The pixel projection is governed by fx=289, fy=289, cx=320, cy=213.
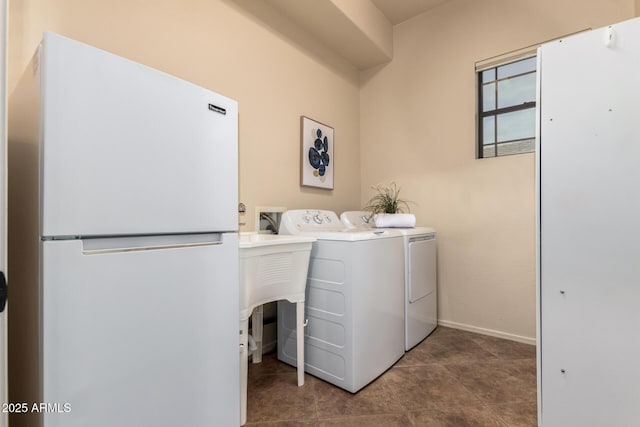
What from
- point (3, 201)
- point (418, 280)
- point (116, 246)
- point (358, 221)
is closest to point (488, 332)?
point (418, 280)

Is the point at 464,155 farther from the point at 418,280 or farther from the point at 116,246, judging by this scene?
the point at 116,246

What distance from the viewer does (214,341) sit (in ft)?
3.60

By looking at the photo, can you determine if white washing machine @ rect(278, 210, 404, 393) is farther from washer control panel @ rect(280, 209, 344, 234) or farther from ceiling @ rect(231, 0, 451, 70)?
ceiling @ rect(231, 0, 451, 70)

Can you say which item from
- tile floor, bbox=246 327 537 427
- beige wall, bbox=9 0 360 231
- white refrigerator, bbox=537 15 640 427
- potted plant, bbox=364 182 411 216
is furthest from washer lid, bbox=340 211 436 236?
white refrigerator, bbox=537 15 640 427

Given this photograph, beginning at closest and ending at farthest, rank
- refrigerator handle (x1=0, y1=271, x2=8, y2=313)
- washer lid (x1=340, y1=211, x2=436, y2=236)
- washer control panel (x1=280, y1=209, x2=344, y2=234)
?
refrigerator handle (x1=0, y1=271, x2=8, y2=313), washer control panel (x1=280, y1=209, x2=344, y2=234), washer lid (x1=340, y1=211, x2=436, y2=236)

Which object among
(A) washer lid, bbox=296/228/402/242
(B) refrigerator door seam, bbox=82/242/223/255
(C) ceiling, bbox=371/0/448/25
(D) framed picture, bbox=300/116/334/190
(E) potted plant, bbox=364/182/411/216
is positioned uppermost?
(C) ceiling, bbox=371/0/448/25

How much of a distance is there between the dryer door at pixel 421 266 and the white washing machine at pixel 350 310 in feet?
0.52

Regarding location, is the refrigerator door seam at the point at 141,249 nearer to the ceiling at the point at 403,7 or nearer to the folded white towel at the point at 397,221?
the folded white towel at the point at 397,221

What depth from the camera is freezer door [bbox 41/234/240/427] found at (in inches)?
29.7

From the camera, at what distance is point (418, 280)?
7.32 ft

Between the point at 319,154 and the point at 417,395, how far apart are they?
1.93 m

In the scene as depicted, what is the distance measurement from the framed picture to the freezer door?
143 cm

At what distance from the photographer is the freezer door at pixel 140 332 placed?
755 mm

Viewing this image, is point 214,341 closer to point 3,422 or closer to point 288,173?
point 3,422
